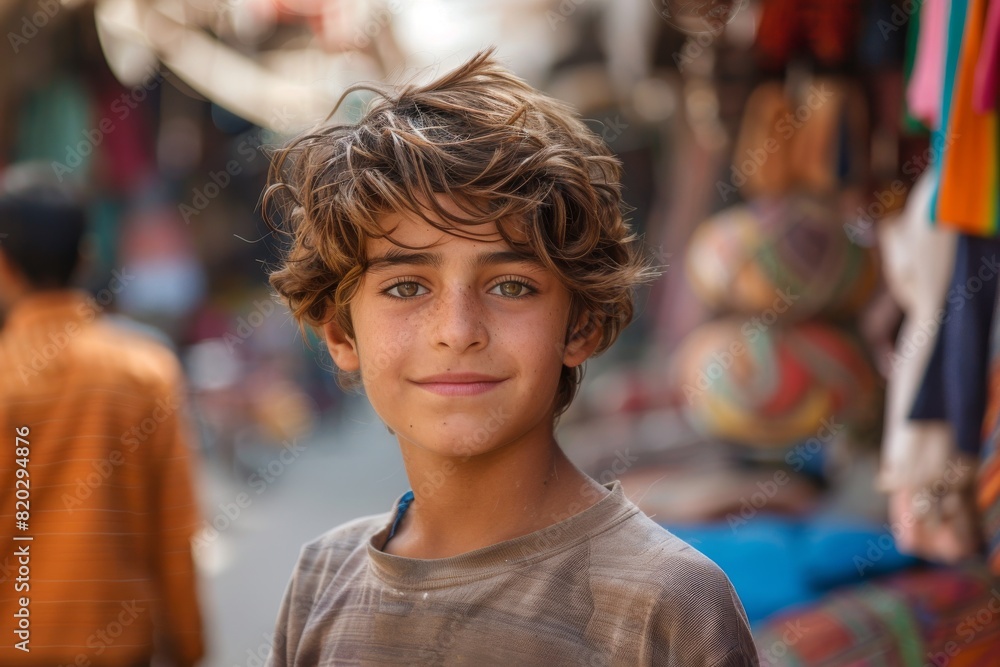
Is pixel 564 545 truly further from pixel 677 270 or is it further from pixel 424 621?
pixel 677 270

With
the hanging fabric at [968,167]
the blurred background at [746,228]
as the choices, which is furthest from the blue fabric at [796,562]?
the hanging fabric at [968,167]

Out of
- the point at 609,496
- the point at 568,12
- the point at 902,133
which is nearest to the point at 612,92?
the point at 568,12

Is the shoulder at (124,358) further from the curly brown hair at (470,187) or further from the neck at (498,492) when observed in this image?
the neck at (498,492)

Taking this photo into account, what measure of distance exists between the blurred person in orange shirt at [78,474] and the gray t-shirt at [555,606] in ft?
4.51

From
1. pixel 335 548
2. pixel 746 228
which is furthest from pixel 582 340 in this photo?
pixel 746 228

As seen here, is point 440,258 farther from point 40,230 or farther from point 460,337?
point 40,230

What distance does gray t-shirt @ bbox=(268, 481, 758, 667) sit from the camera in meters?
1.15

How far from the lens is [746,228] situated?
10.9ft

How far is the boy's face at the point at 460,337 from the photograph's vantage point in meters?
1.23

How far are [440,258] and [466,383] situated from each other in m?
0.16

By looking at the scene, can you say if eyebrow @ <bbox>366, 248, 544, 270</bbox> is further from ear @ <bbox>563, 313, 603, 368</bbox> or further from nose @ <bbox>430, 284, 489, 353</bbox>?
ear @ <bbox>563, 313, 603, 368</bbox>

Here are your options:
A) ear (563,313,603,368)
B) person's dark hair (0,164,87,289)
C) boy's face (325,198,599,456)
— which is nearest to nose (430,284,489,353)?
Result: boy's face (325,198,599,456)

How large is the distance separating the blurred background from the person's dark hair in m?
Answer: 0.13

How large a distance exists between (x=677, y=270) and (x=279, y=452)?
548 cm
